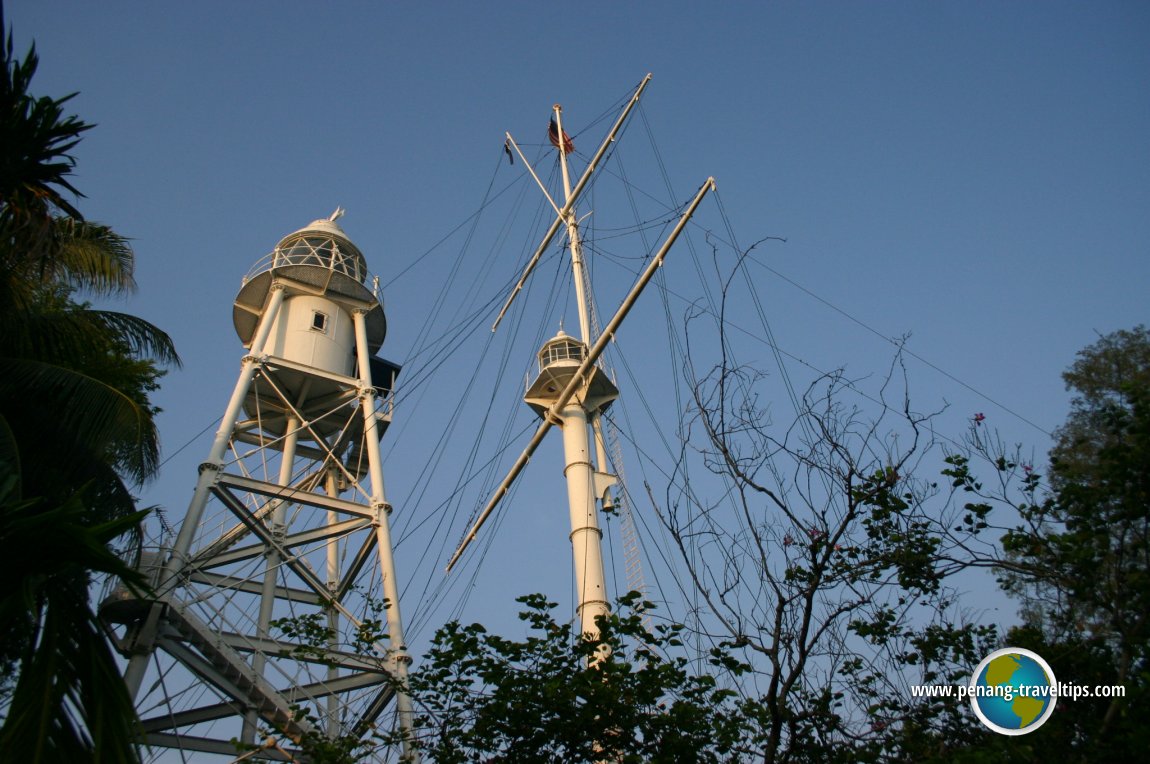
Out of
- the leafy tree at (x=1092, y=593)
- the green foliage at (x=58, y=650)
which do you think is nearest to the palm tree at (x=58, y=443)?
the green foliage at (x=58, y=650)

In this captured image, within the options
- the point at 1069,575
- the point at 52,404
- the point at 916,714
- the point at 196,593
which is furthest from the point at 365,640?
the point at 1069,575

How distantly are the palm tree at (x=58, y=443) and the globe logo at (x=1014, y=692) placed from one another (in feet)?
21.7

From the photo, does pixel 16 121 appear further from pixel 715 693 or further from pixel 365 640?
pixel 715 693

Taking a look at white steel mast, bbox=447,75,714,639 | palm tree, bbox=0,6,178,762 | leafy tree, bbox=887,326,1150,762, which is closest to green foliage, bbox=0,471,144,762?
palm tree, bbox=0,6,178,762

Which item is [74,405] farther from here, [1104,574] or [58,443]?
[1104,574]

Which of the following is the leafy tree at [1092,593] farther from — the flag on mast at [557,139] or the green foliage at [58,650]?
the flag on mast at [557,139]

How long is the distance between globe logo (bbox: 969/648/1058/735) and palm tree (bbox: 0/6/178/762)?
21.7 ft

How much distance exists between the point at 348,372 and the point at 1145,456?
16.3 meters

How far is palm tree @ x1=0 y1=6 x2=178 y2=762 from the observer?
5.67 metres

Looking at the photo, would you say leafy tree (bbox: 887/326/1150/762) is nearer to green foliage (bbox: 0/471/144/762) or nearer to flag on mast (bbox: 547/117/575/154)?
green foliage (bbox: 0/471/144/762)

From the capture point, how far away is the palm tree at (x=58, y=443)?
18.6 ft

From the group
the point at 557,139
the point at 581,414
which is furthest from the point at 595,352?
the point at 557,139

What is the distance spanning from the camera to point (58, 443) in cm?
1285

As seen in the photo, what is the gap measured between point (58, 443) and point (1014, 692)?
38.7 feet
